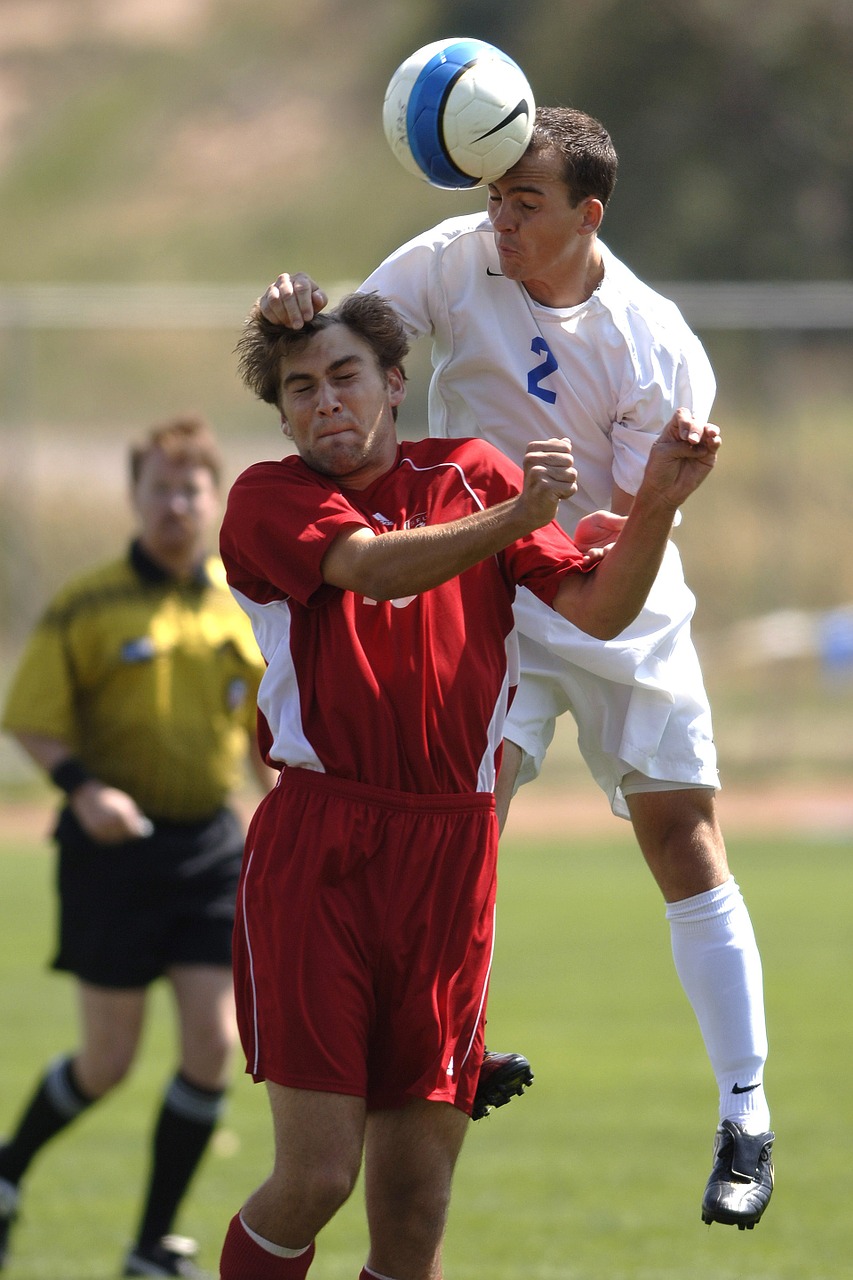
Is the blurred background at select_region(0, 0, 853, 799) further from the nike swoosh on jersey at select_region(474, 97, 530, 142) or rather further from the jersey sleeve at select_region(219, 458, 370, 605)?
the nike swoosh on jersey at select_region(474, 97, 530, 142)

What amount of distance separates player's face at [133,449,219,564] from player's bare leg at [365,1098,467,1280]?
2.71 meters

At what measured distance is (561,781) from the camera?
48.7ft

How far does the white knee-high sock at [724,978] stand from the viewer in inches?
159

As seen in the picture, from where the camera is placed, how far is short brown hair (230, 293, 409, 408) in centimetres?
359

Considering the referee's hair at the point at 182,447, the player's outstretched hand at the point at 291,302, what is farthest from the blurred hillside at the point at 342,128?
the player's outstretched hand at the point at 291,302

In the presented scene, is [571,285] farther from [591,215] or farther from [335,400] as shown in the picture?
[335,400]

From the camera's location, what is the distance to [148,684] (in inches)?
233

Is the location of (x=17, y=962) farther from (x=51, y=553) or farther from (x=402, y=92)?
(x=402, y=92)

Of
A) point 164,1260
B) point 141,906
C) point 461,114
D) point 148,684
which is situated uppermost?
point 461,114

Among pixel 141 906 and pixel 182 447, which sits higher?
pixel 182 447

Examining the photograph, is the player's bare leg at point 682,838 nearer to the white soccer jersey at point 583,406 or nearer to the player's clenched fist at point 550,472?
the white soccer jersey at point 583,406

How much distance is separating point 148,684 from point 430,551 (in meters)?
2.71

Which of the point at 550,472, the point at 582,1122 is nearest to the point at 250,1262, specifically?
the point at 550,472

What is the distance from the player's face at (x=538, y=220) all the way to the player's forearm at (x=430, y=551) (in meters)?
0.63
